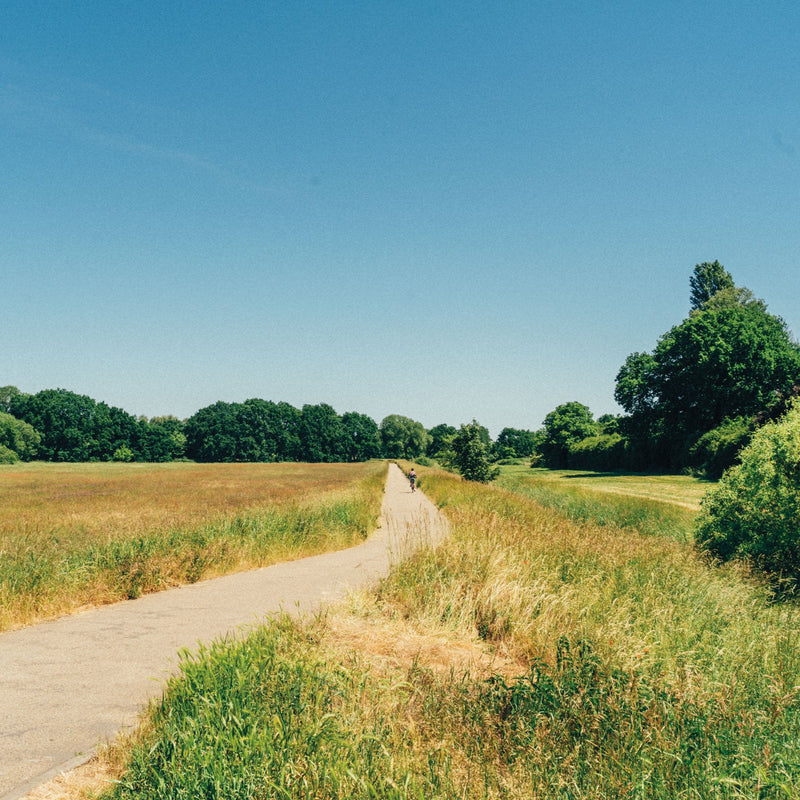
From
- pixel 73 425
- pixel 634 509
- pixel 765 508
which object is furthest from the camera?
pixel 73 425

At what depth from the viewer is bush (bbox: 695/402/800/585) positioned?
9.33 meters

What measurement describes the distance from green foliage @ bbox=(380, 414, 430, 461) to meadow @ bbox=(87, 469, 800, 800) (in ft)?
477

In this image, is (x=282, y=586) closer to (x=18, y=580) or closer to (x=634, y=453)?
(x=18, y=580)

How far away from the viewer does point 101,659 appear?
5645mm

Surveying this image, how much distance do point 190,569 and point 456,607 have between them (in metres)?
5.91

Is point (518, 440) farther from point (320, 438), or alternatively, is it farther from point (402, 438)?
point (320, 438)

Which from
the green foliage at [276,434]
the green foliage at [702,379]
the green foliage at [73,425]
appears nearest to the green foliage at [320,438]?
the green foliage at [276,434]

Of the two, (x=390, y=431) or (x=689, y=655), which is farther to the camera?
(x=390, y=431)

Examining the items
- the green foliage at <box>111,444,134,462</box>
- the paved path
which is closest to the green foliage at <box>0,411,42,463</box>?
the green foliage at <box>111,444,134,462</box>

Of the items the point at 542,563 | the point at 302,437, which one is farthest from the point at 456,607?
the point at 302,437

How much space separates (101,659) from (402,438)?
15003 cm

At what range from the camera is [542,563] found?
7.50m

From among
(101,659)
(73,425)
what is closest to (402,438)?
(73,425)

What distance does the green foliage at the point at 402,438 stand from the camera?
153625 millimetres
